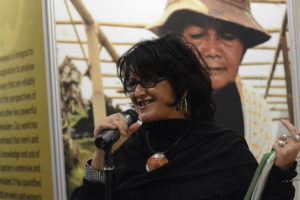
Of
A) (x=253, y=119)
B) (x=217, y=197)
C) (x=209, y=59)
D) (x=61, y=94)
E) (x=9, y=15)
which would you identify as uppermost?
(x=9, y=15)

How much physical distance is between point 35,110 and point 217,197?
1190 mm

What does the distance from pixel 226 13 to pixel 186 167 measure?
5.08 ft

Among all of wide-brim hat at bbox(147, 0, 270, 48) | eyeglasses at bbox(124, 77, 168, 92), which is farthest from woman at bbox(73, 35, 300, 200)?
wide-brim hat at bbox(147, 0, 270, 48)

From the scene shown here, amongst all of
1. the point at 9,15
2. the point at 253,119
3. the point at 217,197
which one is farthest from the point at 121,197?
the point at 253,119

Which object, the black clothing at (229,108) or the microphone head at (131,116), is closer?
the microphone head at (131,116)

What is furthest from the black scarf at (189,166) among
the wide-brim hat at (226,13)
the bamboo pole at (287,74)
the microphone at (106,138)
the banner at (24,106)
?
the bamboo pole at (287,74)

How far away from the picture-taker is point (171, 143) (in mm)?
1789

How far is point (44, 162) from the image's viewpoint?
2398mm

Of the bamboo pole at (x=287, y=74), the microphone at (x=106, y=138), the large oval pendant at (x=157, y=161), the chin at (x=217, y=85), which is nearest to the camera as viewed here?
the microphone at (x=106, y=138)

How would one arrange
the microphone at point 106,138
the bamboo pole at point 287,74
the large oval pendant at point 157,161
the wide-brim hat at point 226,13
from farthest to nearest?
the bamboo pole at point 287,74 → the wide-brim hat at point 226,13 → the large oval pendant at point 157,161 → the microphone at point 106,138

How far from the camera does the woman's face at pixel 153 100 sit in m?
1.66

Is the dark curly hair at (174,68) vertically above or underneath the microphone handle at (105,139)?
above

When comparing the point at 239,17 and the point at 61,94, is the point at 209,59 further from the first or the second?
the point at 61,94

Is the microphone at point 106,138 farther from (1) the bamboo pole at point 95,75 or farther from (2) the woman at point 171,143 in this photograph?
(1) the bamboo pole at point 95,75
